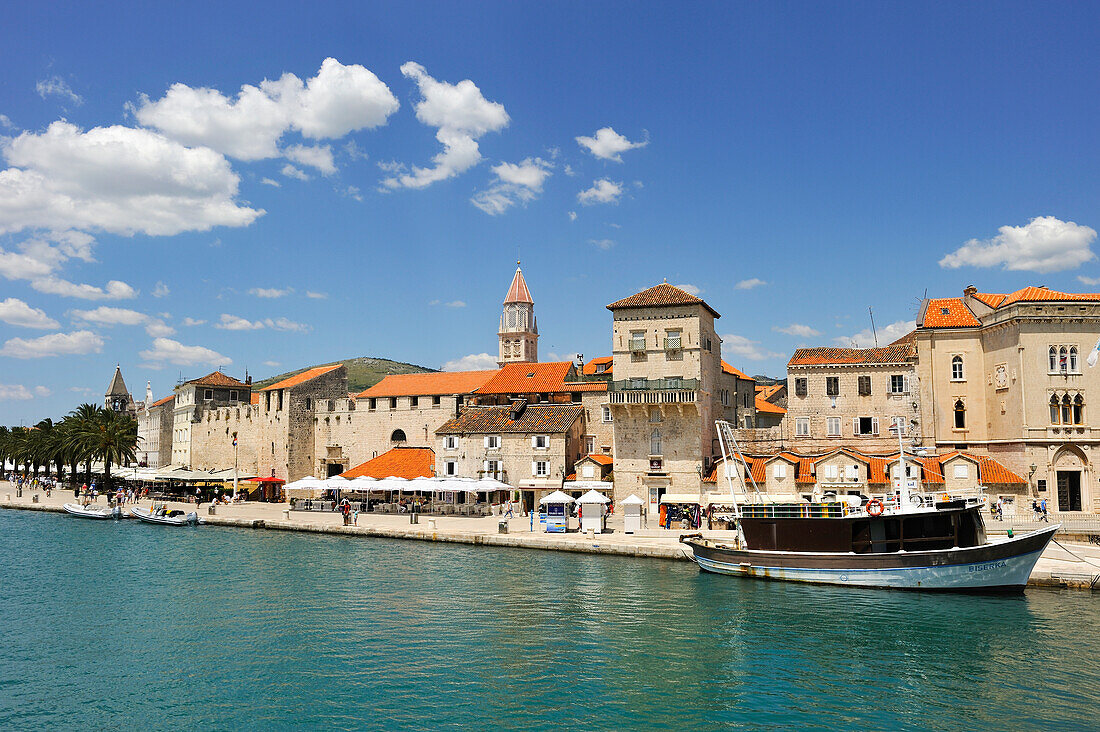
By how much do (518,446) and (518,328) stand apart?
50.4m

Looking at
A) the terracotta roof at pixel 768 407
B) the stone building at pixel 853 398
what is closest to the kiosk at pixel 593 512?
the stone building at pixel 853 398

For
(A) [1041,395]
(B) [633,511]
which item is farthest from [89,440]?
(A) [1041,395]

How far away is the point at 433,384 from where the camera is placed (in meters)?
68.2

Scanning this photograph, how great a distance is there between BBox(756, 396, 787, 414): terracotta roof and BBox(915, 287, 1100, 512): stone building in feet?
80.6

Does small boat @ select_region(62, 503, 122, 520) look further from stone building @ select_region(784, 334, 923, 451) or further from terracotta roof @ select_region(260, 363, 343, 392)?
stone building @ select_region(784, 334, 923, 451)

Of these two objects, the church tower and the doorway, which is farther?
the church tower

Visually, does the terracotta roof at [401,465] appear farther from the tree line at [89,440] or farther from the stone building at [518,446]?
the tree line at [89,440]

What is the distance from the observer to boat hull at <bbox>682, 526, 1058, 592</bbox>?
2895 cm

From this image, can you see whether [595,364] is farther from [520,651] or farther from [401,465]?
[520,651]

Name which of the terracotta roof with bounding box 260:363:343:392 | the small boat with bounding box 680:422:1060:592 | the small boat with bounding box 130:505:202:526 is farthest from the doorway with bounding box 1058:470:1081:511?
the terracotta roof with bounding box 260:363:343:392

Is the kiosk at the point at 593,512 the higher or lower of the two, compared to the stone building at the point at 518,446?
lower

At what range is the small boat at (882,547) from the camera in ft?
95.8

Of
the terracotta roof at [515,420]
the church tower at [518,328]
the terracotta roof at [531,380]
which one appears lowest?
the terracotta roof at [515,420]

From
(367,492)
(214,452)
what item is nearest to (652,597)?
(367,492)
